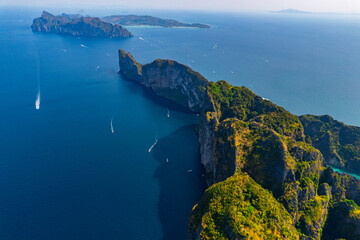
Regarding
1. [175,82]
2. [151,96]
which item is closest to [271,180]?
[175,82]

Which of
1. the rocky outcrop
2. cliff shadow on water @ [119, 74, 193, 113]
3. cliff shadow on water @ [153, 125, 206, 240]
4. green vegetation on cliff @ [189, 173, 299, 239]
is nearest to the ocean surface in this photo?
cliff shadow on water @ [153, 125, 206, 240]

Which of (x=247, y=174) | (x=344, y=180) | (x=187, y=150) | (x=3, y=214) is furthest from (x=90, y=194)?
(x=344, y=180)

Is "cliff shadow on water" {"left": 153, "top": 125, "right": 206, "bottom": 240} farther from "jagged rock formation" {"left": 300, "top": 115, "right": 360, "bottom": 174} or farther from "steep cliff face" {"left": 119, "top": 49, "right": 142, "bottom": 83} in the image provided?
"steep cliff face" {"left": 119, "top": 49, "right": 142, "bottom": 83}

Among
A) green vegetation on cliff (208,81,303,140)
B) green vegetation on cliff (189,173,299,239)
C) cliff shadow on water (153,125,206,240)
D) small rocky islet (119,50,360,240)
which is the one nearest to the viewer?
green vegetation on cliff (189,173,299,239)

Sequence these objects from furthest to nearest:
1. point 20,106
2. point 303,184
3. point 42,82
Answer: point 42,82, point 20,106, point 303,184

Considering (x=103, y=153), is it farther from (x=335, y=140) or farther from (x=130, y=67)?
(x=335, y=140)

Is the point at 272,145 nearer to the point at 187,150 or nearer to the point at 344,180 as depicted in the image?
the point at 344,180
